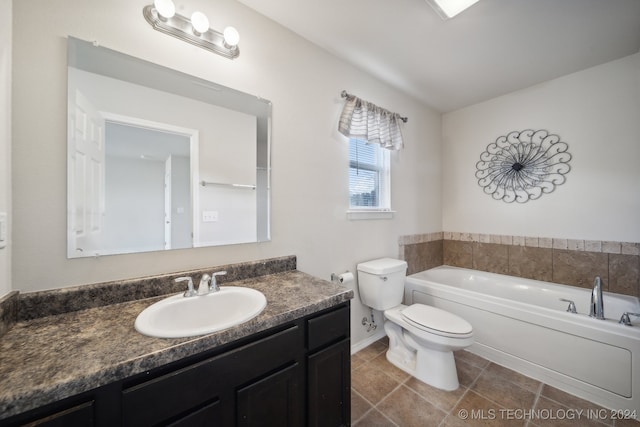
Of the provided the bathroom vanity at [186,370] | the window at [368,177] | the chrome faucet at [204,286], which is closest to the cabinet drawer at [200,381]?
the bathroom vanity at [186,370]

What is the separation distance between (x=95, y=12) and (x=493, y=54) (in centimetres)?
256

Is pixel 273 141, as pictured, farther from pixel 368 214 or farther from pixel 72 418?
pixel 72 418

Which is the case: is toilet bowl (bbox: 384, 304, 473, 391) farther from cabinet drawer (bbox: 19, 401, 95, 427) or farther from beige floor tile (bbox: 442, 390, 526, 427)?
cabinet drawer (bbox: 19, 401, 95, 427)

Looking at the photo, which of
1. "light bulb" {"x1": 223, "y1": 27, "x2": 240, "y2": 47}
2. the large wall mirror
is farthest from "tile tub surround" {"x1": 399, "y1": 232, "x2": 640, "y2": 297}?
"light bulb" {"x1": 223, "y1": 27, "x2": 240, "y2": 47}

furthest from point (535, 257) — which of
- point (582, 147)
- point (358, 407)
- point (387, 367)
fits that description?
point (358, 407)

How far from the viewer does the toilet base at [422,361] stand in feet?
5.34

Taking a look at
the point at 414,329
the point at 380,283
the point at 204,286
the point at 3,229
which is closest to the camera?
the point at 3,229

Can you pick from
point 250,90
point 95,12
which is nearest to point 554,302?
point 250,90

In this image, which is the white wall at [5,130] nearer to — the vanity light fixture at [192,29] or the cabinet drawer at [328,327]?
the vanity light fixture at [192,29]

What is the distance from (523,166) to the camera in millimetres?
2422

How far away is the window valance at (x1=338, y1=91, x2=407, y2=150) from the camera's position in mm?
1903

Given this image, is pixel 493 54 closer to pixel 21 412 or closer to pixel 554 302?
pixel 554 302

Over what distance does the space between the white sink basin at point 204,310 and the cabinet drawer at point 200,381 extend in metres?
0.13

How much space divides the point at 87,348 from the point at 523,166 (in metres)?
3.44
